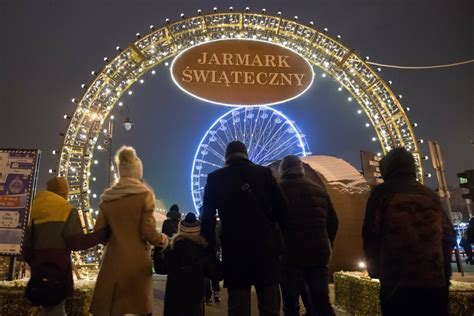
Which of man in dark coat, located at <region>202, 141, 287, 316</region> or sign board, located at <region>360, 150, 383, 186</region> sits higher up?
sign board, located at <region>360, 150, 383, 186</region>

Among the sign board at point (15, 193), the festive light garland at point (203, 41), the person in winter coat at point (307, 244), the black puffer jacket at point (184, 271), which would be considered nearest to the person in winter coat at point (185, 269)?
the black puffer jacket at point (184, 271)

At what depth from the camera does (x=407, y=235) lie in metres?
2.68

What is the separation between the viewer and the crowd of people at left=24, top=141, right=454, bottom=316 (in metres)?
2.70

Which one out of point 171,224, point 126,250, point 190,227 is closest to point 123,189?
point 126,250

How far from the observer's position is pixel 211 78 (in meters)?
8.55

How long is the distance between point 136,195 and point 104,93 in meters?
6.48

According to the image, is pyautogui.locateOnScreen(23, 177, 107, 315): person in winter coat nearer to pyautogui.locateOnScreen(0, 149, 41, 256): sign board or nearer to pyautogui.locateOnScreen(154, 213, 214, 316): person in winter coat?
pyautogui.locateOnScreen(154, 213, 214, 316): person in winter coat

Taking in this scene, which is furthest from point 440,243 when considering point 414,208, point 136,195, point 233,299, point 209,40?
point 209,40

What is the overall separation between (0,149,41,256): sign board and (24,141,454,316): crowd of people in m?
2.03

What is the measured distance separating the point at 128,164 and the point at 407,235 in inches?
89.2

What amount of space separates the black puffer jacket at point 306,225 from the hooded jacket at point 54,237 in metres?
1.78

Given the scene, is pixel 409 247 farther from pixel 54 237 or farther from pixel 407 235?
pixel 54 237

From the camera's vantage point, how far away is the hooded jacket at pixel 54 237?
3510 mm

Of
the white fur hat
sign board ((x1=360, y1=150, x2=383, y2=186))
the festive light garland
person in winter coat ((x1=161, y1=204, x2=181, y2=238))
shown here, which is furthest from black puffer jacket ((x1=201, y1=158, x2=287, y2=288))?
the festive light garland
